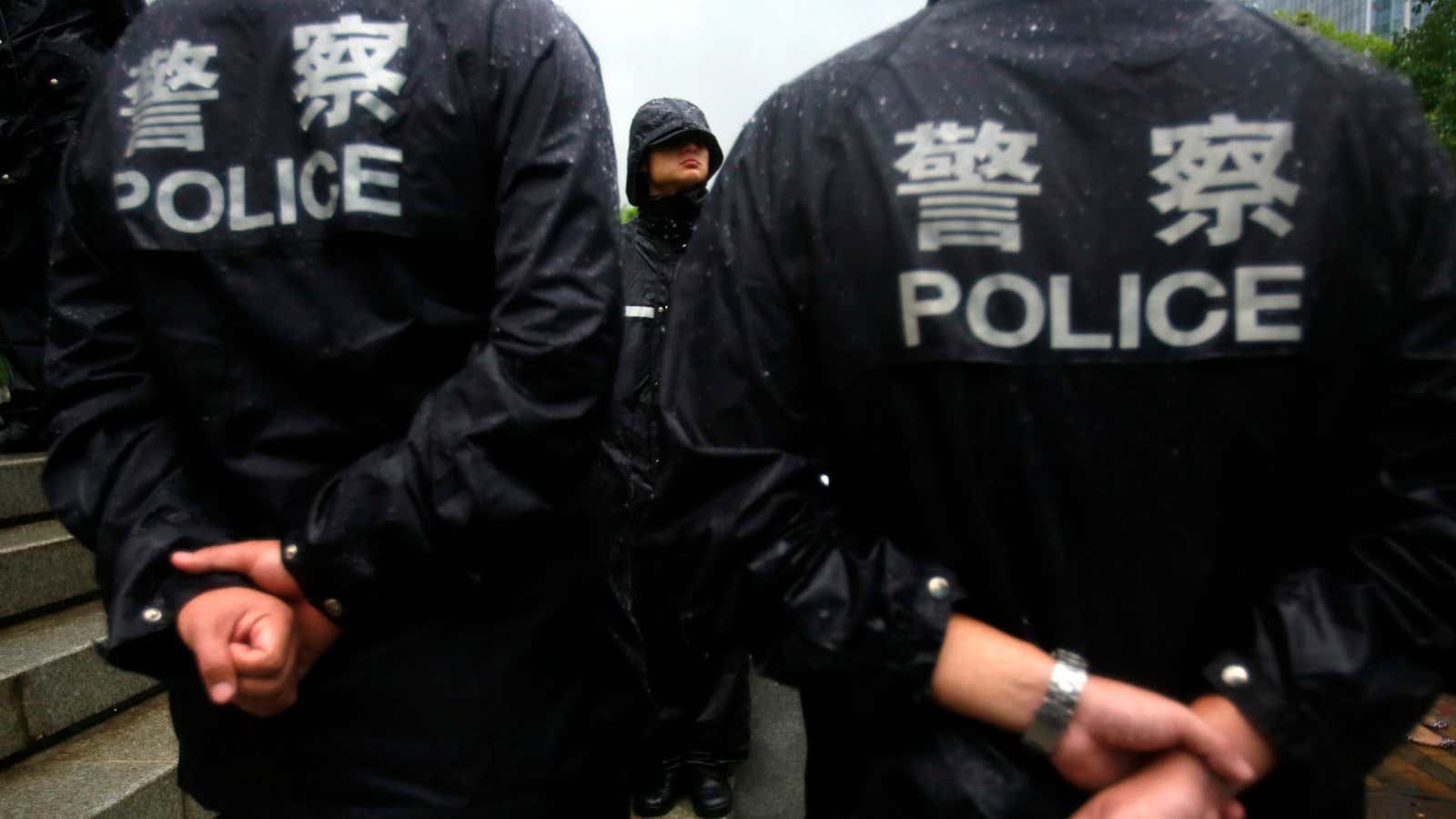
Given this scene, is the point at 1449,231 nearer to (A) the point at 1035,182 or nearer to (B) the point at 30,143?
(A) the point at 1035,182

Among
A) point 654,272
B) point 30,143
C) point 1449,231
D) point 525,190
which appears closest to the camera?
point 1449,231

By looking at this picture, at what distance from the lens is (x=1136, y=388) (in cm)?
104

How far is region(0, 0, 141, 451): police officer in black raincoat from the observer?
3.62 metres

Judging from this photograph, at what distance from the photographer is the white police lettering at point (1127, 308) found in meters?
1.02

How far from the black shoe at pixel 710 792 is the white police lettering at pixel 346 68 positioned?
2.38m

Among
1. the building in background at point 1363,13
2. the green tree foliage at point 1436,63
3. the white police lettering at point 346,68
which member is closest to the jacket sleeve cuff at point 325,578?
the white police lettering at point 346,68

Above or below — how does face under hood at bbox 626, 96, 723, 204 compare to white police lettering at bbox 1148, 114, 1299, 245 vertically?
above

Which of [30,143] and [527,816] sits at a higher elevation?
[30,143]

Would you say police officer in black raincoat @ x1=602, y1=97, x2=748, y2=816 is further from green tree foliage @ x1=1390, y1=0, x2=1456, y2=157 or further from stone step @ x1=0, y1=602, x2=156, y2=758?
green tree foliage @ x1=1390, y1=0, x2=1456, y2=157

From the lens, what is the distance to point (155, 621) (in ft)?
3.95

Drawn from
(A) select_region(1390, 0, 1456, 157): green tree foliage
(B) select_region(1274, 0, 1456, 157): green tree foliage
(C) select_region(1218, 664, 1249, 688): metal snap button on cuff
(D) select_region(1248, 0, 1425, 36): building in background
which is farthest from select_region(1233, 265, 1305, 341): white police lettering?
(D) select_region(1248, 0, 1425, 36): building in background

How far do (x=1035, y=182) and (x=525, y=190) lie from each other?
23.5 inches

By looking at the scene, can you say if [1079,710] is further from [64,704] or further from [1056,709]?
[64,704]

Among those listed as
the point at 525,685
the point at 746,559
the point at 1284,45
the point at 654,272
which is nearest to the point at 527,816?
the point at 525,685
